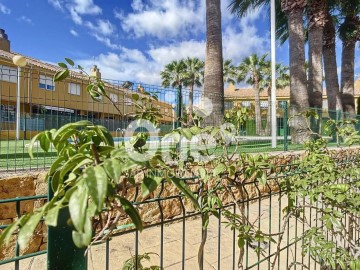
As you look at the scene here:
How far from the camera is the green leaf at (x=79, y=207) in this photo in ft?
1.79

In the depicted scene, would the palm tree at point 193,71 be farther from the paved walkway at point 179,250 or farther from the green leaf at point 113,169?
the green leaf at point 113,169

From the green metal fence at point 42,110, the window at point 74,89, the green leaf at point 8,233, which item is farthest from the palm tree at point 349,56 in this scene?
the green leaf at point 8,233

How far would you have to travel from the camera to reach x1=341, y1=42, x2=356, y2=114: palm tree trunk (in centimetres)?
1580

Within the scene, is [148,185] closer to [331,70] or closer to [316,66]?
[316,66]

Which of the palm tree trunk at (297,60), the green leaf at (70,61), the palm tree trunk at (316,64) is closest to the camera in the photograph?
the green leaf at (70,61)

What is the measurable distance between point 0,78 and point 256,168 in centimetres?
473

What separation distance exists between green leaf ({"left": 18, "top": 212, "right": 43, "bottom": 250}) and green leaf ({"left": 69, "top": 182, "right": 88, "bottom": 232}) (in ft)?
0.33

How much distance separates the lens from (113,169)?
2.01ft

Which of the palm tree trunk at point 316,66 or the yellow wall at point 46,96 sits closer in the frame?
the yellow wall at point 46,96

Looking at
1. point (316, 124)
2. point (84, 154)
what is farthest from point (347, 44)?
point (84, 154)

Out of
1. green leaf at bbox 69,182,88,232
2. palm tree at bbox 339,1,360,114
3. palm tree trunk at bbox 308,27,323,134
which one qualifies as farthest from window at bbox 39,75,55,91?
palm tree at bbox 339,1,360,114

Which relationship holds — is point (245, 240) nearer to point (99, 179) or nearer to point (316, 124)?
point (99, 179)

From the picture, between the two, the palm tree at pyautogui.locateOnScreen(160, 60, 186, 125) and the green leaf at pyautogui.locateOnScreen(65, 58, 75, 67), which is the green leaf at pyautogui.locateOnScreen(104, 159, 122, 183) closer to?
the green leaf at pyautogui.locateOnScreen(65, 58, 75, 67)

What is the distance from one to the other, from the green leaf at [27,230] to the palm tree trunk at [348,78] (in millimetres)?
18257
